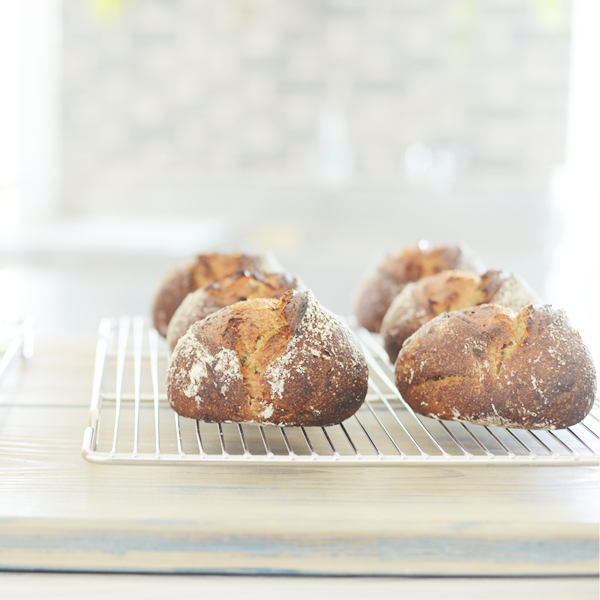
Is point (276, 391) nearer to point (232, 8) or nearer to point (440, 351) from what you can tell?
point (440, 351)

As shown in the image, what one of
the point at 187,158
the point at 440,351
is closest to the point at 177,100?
the point at 187,158

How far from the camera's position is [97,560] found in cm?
57

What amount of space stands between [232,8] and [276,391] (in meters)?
3.26

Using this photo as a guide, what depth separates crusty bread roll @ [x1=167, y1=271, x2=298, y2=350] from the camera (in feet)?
2.79

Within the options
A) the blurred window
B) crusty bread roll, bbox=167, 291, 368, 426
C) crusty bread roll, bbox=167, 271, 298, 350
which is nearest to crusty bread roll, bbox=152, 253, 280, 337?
crusty bread roll, bbox=167, 271, 298, 350

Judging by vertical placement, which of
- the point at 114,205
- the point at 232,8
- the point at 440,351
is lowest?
the point at 114,205

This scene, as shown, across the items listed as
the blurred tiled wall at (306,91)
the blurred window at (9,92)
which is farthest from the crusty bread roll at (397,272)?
the blurred window at (9,92)

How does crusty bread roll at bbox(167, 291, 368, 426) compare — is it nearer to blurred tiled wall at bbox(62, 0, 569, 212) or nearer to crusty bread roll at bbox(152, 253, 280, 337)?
crusty bread roll at bbox(152, 253, 280, 337)

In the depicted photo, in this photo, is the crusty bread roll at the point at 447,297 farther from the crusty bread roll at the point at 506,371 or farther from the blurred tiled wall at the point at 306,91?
the blurred tiled wall at the point at 306,91

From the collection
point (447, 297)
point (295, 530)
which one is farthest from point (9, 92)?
point (295, 530)

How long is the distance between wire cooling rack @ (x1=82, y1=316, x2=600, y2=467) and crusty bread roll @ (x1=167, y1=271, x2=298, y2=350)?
0.08 m

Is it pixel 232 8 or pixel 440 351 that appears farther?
pixel 232 8

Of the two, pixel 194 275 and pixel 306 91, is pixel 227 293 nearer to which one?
pixel 194 275

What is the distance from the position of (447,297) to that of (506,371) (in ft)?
0.76
